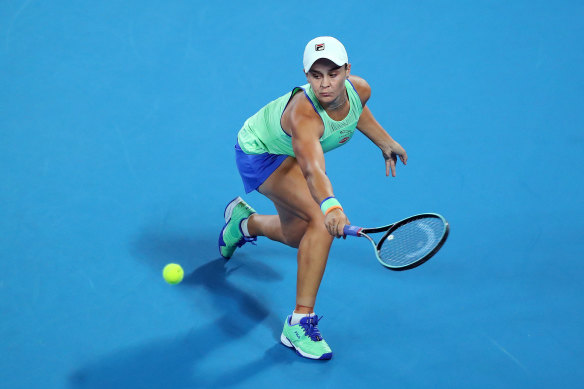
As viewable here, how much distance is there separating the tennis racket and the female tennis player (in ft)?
0.72

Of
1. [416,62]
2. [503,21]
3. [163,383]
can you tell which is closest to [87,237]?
[163,383]

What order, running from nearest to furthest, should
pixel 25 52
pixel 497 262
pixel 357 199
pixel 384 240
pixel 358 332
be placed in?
pixel 384 240
pixel 358 332
pixel 497 262
pixel 357 199
pixel 25 52

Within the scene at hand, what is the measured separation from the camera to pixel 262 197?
4.37 metres

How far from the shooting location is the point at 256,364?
10.1 ft

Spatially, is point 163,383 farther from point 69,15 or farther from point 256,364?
point 69,15

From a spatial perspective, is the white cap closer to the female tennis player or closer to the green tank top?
the female tennis player

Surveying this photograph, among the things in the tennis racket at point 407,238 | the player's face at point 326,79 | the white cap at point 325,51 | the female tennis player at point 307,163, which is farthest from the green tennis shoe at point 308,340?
the white cap at point 325,51

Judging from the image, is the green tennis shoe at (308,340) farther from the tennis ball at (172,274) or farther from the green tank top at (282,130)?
the green tank top at (282,130)

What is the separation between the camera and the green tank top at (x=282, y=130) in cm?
309

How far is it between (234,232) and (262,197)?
68 cm

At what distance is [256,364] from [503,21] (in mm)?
3724

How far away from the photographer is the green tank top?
10.1 ft

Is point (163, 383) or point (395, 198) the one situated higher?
point (395, 198)

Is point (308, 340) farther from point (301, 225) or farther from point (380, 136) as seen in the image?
point (380, 136)
